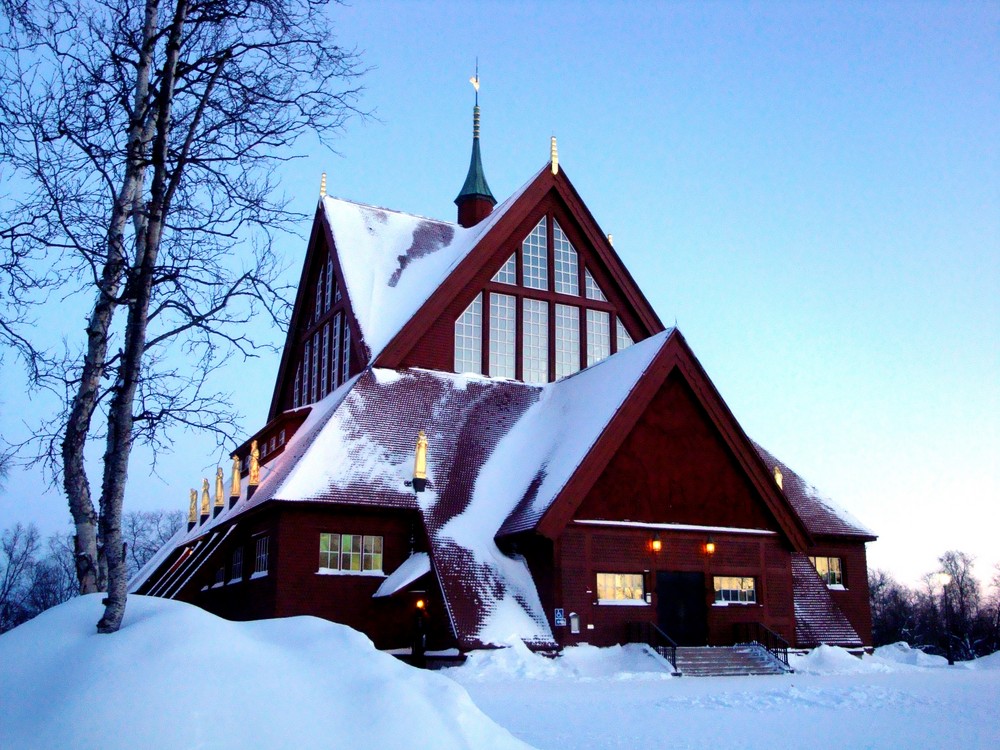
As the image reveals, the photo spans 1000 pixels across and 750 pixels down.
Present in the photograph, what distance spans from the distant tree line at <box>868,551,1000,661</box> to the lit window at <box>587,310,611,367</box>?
43515 millimetres

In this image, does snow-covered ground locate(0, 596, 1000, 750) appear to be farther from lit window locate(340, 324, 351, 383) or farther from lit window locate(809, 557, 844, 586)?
lit window locate(340, 324, 351, 383)

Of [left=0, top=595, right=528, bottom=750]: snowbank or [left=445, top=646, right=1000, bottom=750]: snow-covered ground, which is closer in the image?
[left=0, top=595, right=528, bottom=750]: snowbank

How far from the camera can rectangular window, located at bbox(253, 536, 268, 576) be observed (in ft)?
88.8

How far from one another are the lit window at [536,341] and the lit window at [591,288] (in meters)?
1.90

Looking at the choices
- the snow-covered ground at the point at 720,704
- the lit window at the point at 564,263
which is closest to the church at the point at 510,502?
the lit window at the point at 564,263

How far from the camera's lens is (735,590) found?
27.2 metres

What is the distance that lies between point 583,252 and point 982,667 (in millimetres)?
18573

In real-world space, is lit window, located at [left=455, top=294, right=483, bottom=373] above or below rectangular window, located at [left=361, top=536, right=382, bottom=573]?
above

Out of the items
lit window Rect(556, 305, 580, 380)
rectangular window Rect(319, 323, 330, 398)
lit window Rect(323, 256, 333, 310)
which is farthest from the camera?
lit window Rect(323, 256, 333, 310)

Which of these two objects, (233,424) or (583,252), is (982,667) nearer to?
(583,252)

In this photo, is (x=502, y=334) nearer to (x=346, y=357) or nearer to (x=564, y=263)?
(x=564, y=263)

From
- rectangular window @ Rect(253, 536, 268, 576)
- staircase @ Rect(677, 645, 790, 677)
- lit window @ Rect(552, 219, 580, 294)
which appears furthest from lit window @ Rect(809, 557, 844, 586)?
rectangular window @ Rect(253, 536, 268, 576)

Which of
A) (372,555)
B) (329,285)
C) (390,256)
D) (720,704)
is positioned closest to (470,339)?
(390,256)

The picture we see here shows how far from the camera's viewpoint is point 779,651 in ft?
86.4
